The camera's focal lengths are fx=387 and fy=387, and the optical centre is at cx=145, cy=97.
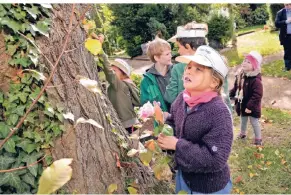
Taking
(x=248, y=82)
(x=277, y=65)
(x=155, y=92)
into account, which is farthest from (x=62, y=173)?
(x=277, y=65)

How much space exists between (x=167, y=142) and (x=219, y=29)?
1030 cm

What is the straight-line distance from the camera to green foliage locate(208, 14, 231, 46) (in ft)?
38.5

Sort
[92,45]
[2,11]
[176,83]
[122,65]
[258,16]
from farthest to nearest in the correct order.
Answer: [258,16] < [122,65] < [176,83] < [2,11] < [92,45]

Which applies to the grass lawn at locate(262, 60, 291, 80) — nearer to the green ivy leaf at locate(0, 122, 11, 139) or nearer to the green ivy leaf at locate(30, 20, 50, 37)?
the green ivy leaf at locate(30, 20, 50, 37)

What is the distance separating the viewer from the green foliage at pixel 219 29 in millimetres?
11747

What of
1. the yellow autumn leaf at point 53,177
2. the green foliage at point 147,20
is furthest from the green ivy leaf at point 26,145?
the green foliage at point 147,20

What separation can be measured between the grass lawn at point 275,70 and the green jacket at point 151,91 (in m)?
5.40

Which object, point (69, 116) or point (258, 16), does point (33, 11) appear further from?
point (258, 16)

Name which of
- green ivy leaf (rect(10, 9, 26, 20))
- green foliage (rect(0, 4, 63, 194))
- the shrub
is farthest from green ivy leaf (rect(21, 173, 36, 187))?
the shrub

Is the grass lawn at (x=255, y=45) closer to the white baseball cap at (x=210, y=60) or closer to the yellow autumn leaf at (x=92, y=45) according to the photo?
the white baseball cap at (x=210, y=60)

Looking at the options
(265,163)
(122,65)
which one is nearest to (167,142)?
(122,65)

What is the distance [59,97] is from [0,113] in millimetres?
314

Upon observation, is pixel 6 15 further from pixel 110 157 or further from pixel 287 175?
pixel 287 175

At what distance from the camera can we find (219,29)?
1188cm
